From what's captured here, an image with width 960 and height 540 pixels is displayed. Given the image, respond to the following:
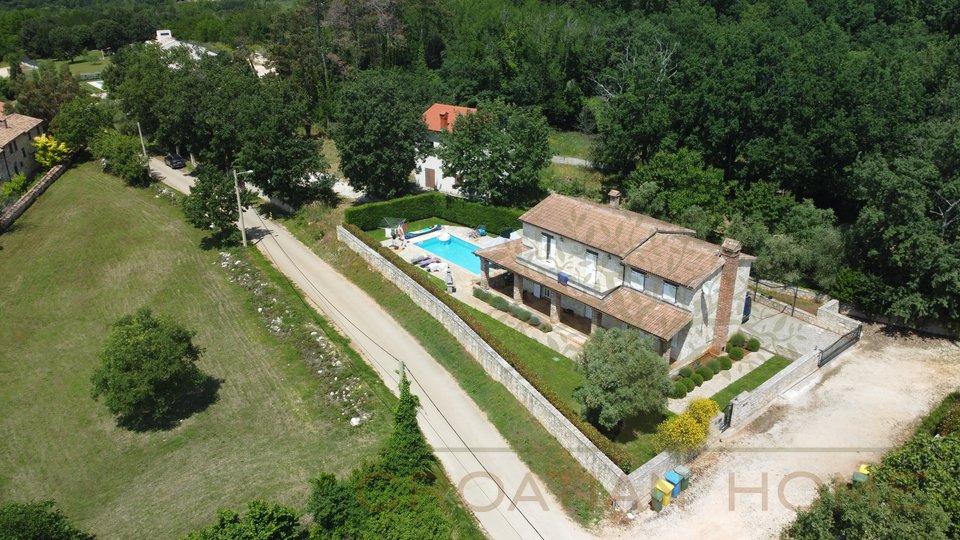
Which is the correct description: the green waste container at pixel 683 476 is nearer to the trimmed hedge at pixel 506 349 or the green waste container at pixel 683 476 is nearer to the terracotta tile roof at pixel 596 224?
the trimmed hedge at pixel 506 349

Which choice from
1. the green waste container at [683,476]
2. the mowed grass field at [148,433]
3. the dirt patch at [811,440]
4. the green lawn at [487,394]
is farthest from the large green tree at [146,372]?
the green waste container at [683,476]

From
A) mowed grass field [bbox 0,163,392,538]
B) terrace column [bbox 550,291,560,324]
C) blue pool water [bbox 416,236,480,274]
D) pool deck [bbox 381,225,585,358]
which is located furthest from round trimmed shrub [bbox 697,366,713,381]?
blue pool water [bbox 416,236,480,274]

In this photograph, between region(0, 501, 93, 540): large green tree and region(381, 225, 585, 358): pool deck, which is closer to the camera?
region(0, 501, 93, 540): large green tree

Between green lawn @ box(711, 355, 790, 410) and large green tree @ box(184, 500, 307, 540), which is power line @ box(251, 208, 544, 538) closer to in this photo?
large green tree @ box(184, 500, 307, 540)

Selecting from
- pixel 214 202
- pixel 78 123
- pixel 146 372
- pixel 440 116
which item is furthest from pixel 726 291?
pixel 78 123

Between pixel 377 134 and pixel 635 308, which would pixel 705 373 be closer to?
pixel 635 308

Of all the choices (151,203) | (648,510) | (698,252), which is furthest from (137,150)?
(648,510)
